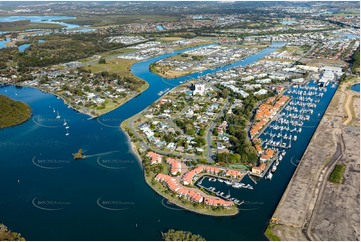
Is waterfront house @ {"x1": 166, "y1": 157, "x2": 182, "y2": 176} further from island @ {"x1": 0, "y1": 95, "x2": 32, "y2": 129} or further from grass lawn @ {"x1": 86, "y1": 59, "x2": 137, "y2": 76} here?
grass lawn @ {"x1": 86, "y1": 59, "x2": 137, "y2": 76}

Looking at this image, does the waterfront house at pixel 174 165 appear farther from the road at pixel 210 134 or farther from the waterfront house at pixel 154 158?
the road at pixel 210 134

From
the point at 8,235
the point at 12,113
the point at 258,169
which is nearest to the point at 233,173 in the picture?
the point at 258,169

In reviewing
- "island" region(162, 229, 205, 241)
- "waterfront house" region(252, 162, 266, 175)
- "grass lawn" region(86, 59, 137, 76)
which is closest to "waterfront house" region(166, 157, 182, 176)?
"waterfront house" region(252, 162, 266, 175)

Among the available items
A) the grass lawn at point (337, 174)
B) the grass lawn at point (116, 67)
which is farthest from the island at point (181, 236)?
the grass lawn at point (116, 67)

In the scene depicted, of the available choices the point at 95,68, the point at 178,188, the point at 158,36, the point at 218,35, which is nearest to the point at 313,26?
the point at 218,35

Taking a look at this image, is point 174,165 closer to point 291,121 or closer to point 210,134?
point 210,134

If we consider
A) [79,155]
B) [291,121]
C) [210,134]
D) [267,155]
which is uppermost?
[267,155]

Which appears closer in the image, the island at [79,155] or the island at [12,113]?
the island at [79,155]
